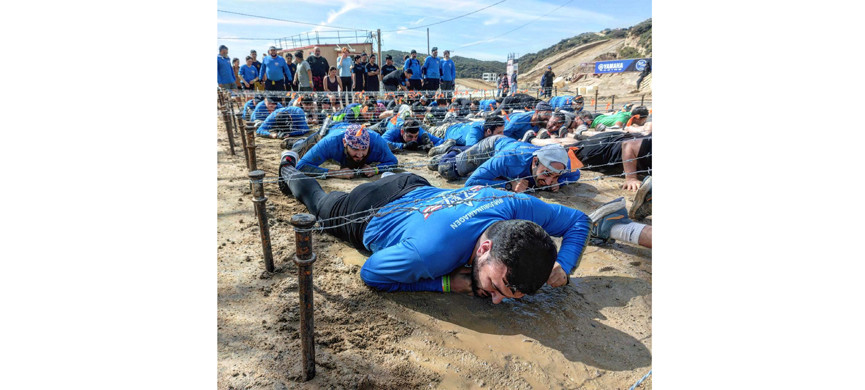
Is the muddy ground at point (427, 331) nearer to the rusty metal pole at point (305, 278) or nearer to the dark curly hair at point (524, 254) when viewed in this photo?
the rusty metal pole at point (305, 278)

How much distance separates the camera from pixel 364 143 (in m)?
5.03

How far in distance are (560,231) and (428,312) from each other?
1041 mm

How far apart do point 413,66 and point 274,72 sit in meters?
3.88

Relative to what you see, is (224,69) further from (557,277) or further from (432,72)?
(557,277)

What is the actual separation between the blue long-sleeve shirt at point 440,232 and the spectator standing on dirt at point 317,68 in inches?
386

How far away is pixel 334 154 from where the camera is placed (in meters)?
5.00

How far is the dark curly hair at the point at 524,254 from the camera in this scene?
2.03 meters

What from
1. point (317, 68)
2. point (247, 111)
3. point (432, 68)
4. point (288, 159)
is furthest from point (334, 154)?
point (432, 68)

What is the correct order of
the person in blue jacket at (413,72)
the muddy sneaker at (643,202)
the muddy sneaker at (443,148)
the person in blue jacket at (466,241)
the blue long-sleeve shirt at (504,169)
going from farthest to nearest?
the person in blue jacket at (413,72), the muddy sneaker at (443,148), the blue long-sleeve shirt at (504,169), the muddy sneaker at (643,202), the person in blue jacket at (466,241)

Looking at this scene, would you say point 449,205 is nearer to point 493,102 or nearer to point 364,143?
point 364,143

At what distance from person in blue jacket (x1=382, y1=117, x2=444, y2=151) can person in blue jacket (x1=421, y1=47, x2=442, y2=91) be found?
5.19m

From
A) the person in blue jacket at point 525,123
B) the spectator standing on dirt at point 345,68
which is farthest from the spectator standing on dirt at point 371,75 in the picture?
the person in blue jacket at point 525,123

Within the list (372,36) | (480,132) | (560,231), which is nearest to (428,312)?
(560,231)

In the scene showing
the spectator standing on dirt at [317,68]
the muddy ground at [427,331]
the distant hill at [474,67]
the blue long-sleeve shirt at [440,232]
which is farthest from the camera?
the distant hill at [474,67]
